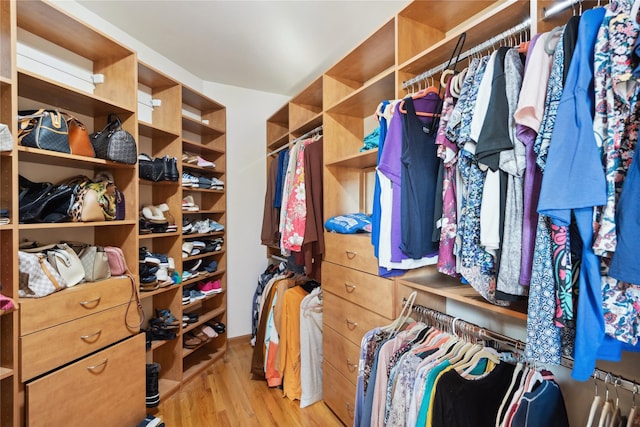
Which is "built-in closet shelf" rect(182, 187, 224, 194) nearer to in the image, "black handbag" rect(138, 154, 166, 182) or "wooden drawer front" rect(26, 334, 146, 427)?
"black handbag" rect(138, 154, 166, 182)

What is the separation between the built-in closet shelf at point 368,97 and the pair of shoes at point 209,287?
183 cm

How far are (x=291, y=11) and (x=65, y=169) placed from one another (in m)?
1.66

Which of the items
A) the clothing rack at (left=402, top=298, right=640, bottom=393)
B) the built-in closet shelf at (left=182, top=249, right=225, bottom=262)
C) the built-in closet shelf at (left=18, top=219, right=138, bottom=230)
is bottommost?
the clothing rack at (left=402, top=298, right=640, bottom=393)

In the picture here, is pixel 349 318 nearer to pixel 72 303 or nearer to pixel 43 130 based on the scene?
pixel 72 303

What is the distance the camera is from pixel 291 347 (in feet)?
7.23

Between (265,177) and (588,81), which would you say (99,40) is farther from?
(588,81)

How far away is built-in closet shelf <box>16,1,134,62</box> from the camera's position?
1.45 metres

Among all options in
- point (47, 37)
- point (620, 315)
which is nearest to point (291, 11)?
point (47, 37)

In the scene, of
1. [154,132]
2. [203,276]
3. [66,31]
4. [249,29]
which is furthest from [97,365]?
[249,29]

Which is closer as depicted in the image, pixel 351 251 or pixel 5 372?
pixel 5 372

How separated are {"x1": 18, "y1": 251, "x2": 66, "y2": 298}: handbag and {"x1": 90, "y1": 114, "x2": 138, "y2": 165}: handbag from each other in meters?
0.60

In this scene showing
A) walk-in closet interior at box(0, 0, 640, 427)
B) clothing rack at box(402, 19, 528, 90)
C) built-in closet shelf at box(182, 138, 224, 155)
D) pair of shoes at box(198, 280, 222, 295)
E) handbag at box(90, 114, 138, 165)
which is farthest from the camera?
pair of shoes at box(198, 280, 222, 295)

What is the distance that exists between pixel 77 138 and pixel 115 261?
70cm

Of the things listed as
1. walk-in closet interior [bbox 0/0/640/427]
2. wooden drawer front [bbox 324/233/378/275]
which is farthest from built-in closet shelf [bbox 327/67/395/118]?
wooden drawer front [bbox 324/233/378/275]
